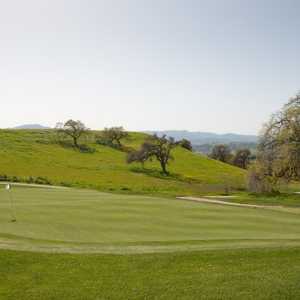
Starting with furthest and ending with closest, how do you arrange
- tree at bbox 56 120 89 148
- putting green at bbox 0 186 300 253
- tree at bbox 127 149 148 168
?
tree at bbox 56 120 89 148
tree at bbox 127 149 148 168
putting green at bbox 0 186 300 253

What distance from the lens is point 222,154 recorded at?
121 metres

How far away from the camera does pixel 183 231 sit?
14.0m

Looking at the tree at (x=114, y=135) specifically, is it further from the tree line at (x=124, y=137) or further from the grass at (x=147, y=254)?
the grass at (x=147, y=254)

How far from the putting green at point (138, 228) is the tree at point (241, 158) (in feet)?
332

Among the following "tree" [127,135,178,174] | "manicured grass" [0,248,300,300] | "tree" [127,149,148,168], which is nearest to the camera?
"manicured grass" [0,248,300,300]

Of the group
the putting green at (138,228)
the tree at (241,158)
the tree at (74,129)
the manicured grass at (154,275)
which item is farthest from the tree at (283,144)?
the tree at (241,158)

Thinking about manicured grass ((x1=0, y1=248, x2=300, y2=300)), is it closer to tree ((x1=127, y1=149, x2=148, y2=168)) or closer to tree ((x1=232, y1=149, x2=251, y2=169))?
tree ((x1=127, y1=149, x2=148, y2=168))

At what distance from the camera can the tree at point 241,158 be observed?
387 ft

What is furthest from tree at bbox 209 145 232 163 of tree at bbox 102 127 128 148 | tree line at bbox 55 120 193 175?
tree at bbox 102 127 128 148

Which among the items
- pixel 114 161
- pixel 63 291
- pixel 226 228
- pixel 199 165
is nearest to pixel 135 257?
pixel 63 291

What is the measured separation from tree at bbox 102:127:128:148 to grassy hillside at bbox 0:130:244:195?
5.79m

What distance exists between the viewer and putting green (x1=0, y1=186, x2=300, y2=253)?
12.0 m

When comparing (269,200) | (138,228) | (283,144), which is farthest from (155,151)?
(138,228)

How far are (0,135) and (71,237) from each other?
3649 inches
